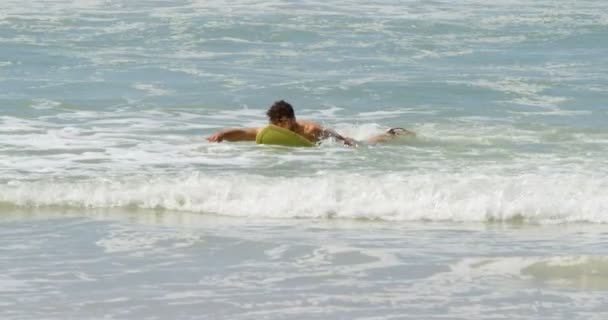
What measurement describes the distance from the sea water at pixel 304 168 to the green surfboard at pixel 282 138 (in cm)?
17

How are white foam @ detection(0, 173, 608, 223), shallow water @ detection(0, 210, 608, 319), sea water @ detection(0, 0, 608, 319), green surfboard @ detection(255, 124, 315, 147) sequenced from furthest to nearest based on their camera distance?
green surfboard @ detection(255, 124, 315, 147)
white foam @ detection(0, 173, 608, 223)
sea water @ detection(0, 0, 608, 319)
shallow water @ detection(0, 210, 608, 319)

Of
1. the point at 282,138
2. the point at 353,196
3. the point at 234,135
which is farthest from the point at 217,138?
the point at 353,196

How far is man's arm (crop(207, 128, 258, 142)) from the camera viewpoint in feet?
45.2

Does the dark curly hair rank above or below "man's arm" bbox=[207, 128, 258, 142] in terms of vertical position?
above

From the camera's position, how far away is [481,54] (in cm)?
2170

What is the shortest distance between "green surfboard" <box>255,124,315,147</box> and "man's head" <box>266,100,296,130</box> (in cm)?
25

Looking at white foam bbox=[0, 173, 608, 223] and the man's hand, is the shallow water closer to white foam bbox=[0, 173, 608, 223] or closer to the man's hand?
white foam bbox=[0, 173, 608, 223]

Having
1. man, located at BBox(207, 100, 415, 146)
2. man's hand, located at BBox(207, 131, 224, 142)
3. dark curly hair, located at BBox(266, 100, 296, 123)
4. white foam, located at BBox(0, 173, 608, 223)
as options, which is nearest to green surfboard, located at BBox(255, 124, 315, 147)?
man, located at BBox(207, 100, 415, 146)

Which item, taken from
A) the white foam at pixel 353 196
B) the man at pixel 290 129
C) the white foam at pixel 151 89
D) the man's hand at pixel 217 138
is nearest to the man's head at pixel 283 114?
the man at pixel 290 129

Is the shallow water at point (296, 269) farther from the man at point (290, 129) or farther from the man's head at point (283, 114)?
the man's head at point (283, 114)

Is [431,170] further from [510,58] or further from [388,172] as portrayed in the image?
[510,58]

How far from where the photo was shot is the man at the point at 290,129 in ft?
45.2

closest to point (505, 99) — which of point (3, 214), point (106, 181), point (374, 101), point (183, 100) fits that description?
point (374, 101)

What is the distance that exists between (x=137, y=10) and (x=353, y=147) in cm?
1348
